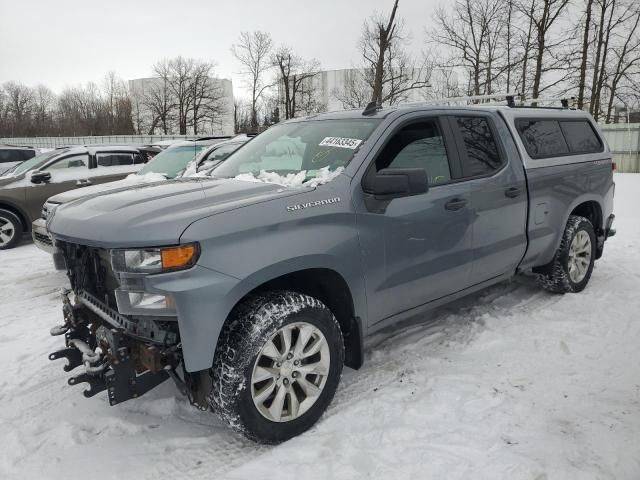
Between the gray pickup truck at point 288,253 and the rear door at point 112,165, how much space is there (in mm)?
6211

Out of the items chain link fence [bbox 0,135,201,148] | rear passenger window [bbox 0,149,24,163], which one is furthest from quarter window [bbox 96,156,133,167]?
chain link fence [bbox 0,135,201,148]

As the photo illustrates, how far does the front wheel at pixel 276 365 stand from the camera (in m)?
2.56

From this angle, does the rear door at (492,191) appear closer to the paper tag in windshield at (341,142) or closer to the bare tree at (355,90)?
the paper tag in windshield at (341,142)

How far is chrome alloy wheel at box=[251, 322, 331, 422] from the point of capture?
2.67 m

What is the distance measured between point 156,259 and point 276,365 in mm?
878

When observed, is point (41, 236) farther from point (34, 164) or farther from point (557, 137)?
point (557, 137)

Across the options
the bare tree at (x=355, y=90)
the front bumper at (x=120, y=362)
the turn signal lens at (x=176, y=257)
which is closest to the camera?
the turn signal lens at (x=176, y=257)

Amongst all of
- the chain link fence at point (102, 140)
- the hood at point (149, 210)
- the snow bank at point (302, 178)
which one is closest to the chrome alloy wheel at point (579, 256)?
the snow bank at point (302, 178)

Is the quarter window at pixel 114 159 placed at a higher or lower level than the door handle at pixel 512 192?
higher

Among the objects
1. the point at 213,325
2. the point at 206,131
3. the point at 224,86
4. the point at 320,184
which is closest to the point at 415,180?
the point at 320,184

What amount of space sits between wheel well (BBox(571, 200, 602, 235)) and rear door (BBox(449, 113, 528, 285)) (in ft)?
4.73

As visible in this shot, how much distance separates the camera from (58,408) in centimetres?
326

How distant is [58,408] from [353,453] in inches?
79.1

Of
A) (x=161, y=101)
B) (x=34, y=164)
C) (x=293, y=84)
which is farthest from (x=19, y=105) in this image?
(x=34, y=164)
